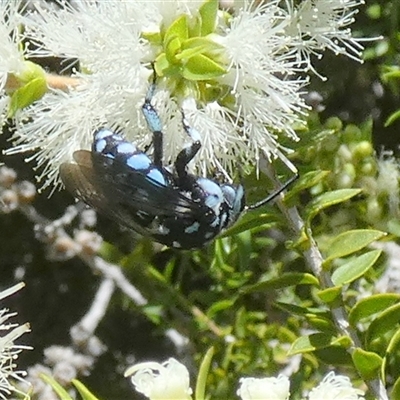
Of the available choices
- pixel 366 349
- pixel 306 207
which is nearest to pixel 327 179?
pixel 306 207

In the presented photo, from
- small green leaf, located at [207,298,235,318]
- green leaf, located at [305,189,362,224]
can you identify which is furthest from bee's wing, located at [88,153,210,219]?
small green leaf, located at [207,298,235,318]

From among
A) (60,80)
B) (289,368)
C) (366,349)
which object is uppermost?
(60,80)

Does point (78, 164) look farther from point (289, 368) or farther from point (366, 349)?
point (289, 368)

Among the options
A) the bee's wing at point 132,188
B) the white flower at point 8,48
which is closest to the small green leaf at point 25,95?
the white flower at point 8,48

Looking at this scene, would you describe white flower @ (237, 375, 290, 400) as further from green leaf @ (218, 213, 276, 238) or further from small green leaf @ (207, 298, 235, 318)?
small green leaf @ (207, 298, 235, 318)

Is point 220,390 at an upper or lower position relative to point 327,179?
lower

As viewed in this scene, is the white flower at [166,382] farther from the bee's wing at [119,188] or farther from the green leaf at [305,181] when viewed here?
the green leaf at [305,181]
